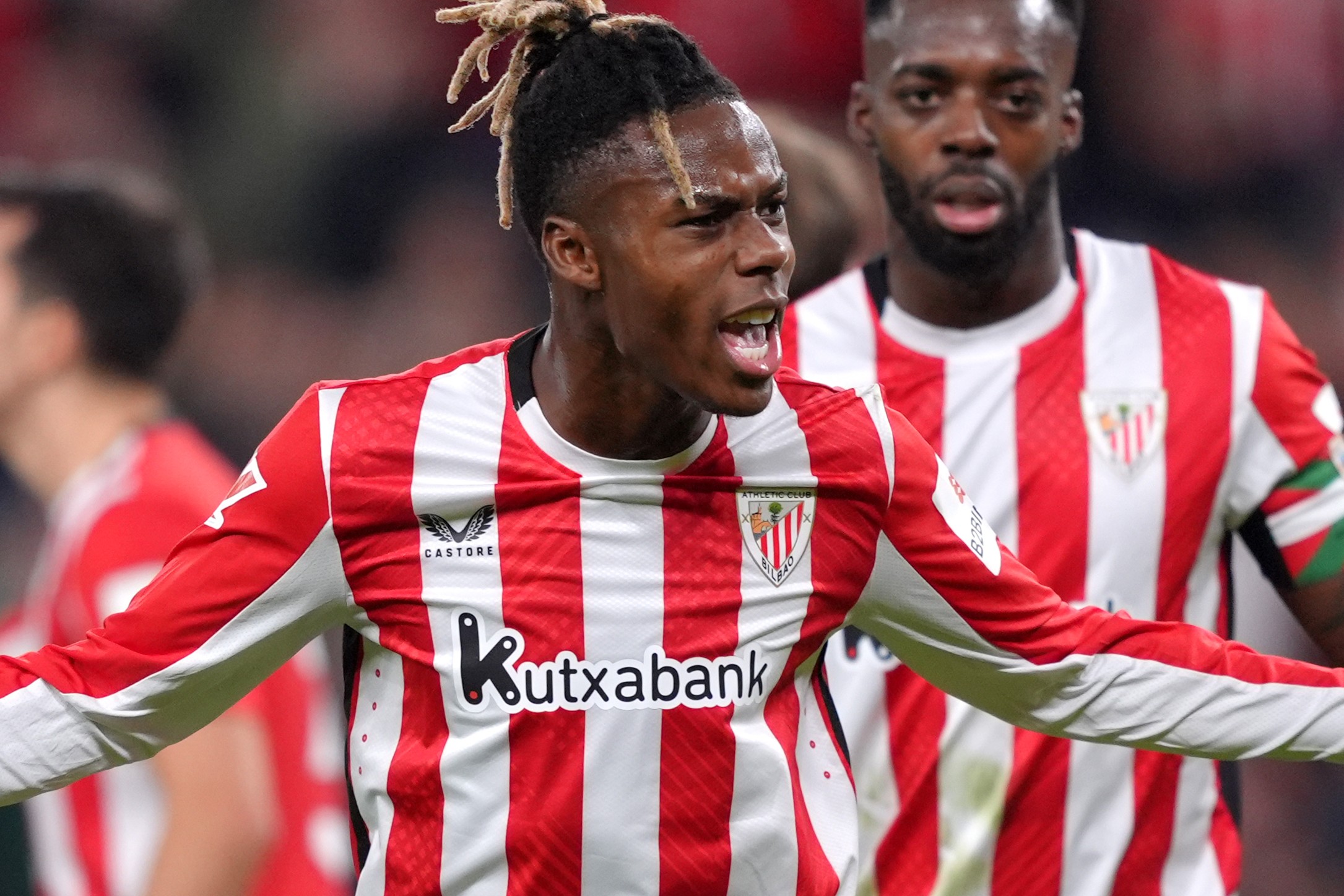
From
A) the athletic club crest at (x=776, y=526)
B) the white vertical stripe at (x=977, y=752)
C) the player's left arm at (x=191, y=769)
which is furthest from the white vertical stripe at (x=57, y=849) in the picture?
the athletic club crest at (x=776, y=526)

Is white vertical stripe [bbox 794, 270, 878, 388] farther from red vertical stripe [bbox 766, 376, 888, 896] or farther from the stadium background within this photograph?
the stadium background

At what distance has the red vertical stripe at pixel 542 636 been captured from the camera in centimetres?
201

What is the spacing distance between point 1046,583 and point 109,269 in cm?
226

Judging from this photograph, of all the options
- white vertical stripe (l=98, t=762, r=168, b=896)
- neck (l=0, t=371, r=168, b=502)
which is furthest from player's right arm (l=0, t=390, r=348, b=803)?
neck (l=0, t=371, r=168, b=502)

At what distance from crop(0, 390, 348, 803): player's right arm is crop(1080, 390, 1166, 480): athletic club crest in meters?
1.26

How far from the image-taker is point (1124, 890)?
2791 millimetres

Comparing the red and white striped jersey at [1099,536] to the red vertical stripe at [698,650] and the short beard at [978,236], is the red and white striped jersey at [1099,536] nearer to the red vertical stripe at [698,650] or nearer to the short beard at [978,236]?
the short beard at [978,236]

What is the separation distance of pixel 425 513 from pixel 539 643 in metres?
0.19

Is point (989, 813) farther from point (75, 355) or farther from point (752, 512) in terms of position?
point (75, 355)

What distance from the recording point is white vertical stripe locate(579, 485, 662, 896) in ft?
6.59

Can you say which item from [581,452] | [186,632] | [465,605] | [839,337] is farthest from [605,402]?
[839,337]

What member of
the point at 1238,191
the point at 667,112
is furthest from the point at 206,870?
the point at 1238,191

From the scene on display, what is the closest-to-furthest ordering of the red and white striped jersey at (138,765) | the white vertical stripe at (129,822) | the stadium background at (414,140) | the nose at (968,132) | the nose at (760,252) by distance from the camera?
the nose at (760,252), the nose at (968,132), the red and white striped jersey at (138,765), the white vertical stripe at (129,822), the stadium background at (414,140)

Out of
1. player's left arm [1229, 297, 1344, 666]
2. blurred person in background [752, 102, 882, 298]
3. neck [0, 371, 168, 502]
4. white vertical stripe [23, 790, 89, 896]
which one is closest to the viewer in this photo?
player's left arm [1229, 297, 1344, 666]
